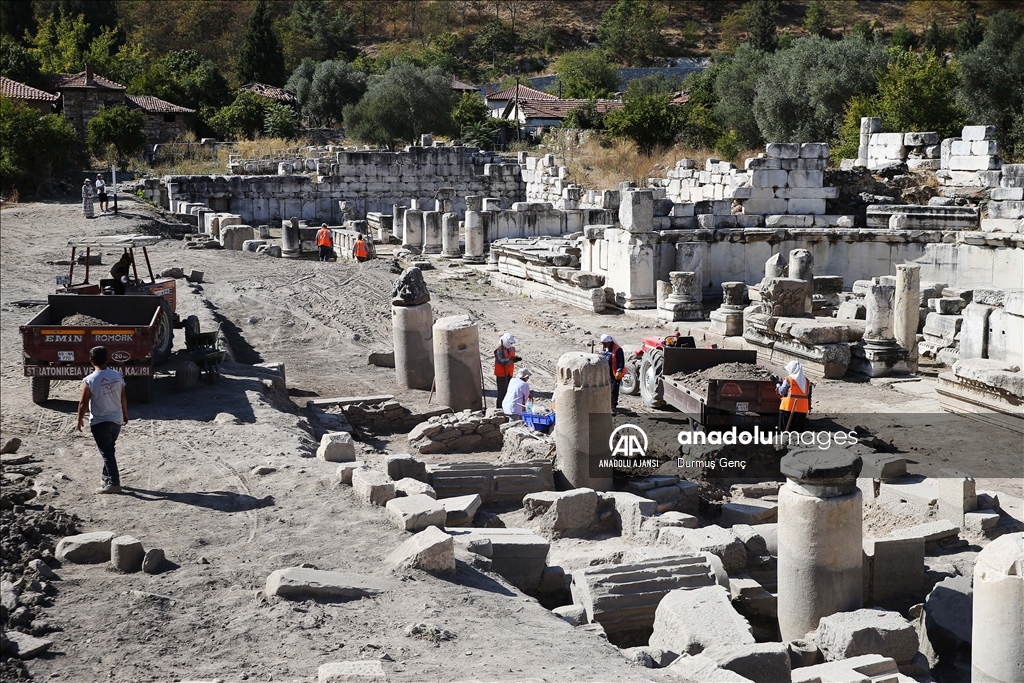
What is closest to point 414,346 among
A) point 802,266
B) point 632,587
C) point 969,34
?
point 802,266

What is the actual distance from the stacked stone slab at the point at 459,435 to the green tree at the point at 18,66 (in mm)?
41259

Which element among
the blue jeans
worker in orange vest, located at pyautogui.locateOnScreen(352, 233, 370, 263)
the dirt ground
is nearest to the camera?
the dirt ground

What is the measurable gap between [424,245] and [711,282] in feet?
34.9

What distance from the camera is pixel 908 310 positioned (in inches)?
Result: 597

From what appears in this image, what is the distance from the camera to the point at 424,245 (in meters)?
29.4

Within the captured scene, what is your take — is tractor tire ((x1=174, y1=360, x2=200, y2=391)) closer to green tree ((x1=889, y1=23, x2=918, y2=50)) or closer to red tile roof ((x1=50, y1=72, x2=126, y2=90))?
red tile roof ((x1=50, y1=72, x2=126, y2=90))

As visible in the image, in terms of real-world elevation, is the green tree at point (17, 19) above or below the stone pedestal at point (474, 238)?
above

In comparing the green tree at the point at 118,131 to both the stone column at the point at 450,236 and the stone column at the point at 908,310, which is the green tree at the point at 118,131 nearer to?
the stone column at the point at 450,236

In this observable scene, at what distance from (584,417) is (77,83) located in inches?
1682

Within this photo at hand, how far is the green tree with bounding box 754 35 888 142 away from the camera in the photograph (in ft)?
110

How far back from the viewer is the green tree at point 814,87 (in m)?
33.5

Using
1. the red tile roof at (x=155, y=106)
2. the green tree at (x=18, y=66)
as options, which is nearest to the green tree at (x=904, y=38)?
the red tile roof at (x=155, y=106)

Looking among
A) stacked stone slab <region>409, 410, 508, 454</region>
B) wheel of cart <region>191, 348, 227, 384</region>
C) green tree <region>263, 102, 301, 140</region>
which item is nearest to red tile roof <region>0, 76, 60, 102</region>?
green tree <region>263, 102, 301, 140</region>

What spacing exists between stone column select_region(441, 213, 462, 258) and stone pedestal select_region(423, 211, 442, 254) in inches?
19.3
